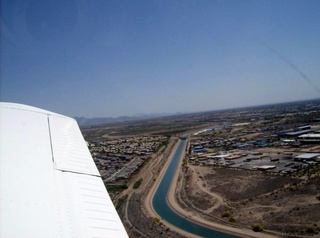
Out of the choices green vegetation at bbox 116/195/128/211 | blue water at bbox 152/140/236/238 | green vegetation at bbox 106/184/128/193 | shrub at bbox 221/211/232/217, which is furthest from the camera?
green vegetation at bbox 106/184/128/193

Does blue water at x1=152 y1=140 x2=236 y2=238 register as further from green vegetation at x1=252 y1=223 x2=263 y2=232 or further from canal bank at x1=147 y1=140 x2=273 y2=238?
green vegetation at x1=252 y1=223 x2=263 y2=232

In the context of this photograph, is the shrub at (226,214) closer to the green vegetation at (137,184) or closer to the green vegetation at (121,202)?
the green vegetation at (121,202)

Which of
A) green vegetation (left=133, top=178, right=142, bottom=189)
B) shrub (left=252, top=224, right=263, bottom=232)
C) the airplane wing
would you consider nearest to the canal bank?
shrub (left=252, top=224, right=263, bottom=232)

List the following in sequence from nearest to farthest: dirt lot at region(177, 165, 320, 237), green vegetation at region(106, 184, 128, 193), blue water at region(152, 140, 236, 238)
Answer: dirt lot at region(177, 165, 320, 237) < blue water at region(152, 140, 236, 238) < green vegetation at region(106, 184, 128, 193)

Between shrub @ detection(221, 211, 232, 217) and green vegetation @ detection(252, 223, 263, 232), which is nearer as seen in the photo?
green vegetation @ detection(252, 223, 263, 232)

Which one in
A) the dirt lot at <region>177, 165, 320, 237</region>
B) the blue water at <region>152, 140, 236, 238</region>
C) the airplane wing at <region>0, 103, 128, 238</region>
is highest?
the airplane wing at <region>0, 103, 128, 238</region>

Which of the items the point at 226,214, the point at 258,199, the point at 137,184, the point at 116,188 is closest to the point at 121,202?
the point at 116,188

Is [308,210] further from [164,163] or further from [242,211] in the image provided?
[164,163]

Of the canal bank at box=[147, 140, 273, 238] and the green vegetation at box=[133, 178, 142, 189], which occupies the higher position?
the green vegetation at box=[133, 178, 142, 189]
